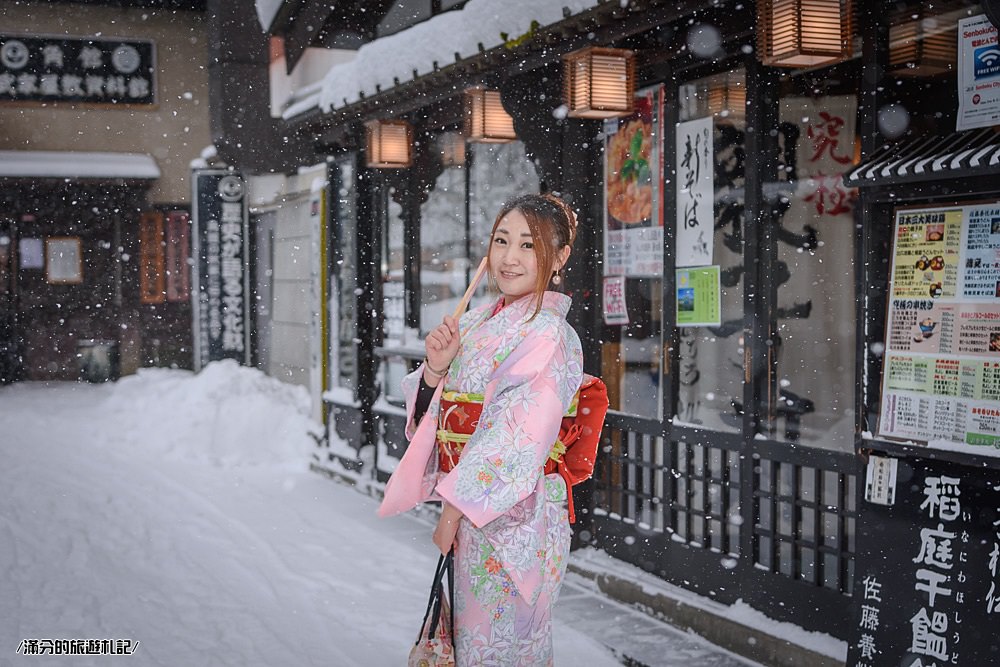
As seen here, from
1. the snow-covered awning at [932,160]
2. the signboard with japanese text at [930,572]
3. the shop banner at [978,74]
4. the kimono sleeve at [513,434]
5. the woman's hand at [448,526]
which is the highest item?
the shop banner at [978,74]

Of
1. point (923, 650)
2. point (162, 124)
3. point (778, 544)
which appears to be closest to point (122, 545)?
point (778, 544)

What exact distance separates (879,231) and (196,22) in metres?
20.3

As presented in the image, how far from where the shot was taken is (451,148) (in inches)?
417

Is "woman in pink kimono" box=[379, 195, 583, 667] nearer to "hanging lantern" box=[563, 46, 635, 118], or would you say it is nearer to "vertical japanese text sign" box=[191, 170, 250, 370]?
"hanging lantern" box=[563, 46, 635, 118]

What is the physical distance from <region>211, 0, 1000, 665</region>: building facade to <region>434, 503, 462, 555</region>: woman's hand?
7.53 feet

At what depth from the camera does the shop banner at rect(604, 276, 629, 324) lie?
25.1ft

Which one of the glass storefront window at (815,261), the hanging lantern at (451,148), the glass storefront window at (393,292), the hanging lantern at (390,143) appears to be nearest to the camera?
the glass storefront window at (815,261)

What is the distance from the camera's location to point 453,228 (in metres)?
10.6

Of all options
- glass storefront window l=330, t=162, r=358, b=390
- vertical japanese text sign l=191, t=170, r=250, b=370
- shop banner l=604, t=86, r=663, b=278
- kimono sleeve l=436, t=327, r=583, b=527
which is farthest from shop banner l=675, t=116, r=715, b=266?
vertical japanese text sign l=191, t=170, r=250, b=370

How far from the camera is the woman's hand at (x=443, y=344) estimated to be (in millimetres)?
3691

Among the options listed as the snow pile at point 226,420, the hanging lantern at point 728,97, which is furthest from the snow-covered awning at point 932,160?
the snow pile at point 226,420

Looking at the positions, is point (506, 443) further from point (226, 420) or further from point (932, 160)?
point (226, 420)

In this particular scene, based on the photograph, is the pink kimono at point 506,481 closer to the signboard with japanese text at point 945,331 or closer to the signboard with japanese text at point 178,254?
the signboard with japanese text at point 945,331

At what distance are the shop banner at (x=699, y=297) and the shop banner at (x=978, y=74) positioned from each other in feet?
7.44
